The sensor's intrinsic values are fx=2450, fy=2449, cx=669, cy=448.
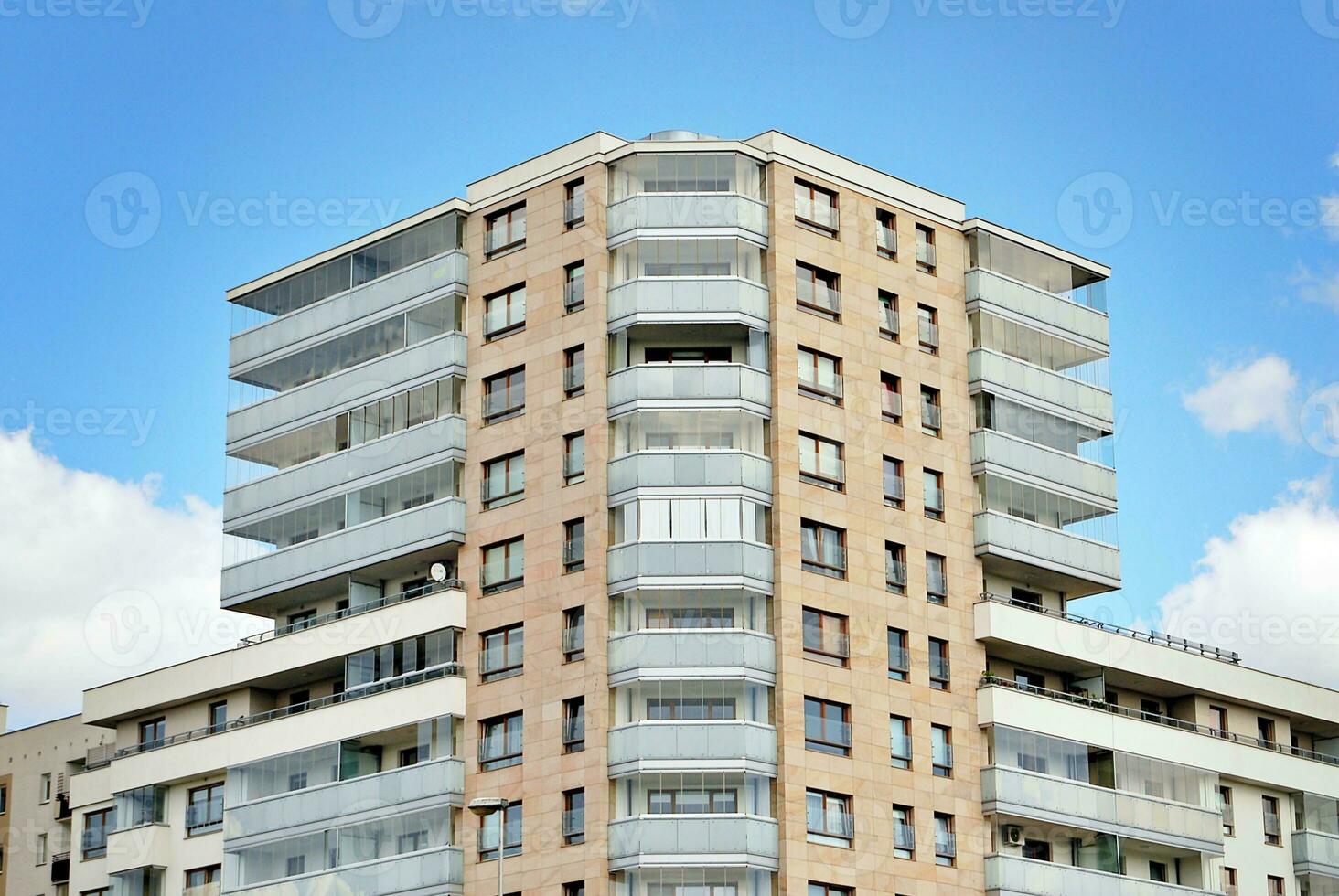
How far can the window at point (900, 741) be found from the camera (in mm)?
80375

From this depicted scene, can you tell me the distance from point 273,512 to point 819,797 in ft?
81.2

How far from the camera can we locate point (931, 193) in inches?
3504

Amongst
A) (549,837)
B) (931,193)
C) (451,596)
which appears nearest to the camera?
(549,837)

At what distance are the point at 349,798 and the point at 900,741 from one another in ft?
61.5

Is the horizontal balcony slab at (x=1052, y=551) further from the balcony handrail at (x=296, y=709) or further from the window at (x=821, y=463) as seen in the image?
the balcony handrail at (x=296, y=709)

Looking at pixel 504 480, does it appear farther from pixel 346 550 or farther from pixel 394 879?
pixel 394 879

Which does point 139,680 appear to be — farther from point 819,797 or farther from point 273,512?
point 819,797

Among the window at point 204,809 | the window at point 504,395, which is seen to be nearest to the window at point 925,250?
the window at point 504,395

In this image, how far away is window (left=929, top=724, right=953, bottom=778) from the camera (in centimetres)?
8169

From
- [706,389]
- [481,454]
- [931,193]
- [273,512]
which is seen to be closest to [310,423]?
[273,512]

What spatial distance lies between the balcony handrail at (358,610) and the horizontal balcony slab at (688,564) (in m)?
7.54

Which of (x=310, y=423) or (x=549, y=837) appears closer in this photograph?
(x=549, y=837)

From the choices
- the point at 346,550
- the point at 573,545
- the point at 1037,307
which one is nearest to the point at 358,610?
the point at 346,550

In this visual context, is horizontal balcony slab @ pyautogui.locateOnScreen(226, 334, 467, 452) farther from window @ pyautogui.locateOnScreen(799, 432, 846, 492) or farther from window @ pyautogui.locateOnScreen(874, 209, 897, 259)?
window @ pyautogui.locateOnScreen(874, 209, 897, 259)
